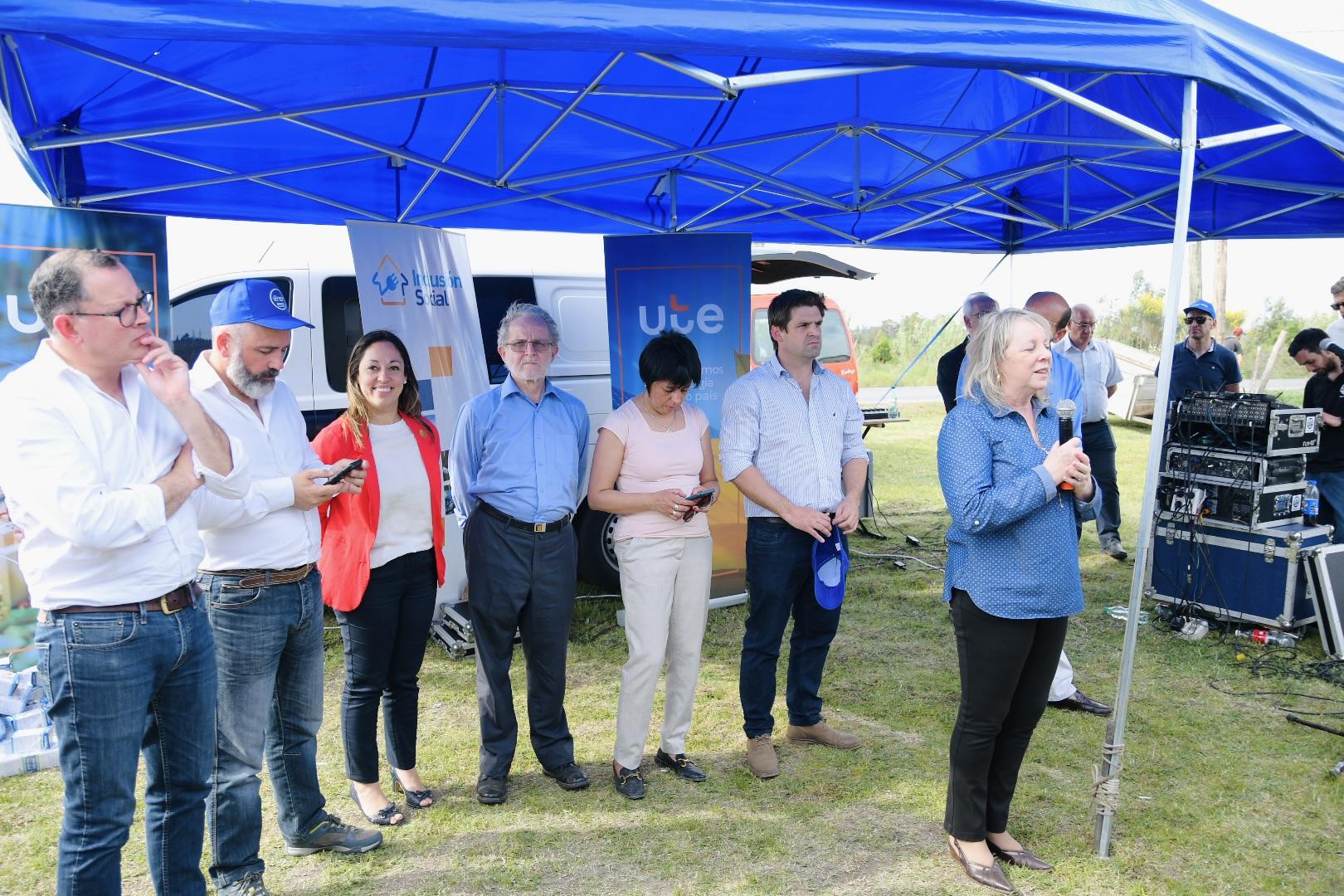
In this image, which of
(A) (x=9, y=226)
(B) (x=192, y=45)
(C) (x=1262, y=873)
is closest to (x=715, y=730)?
(C) (x=1262, y=873)

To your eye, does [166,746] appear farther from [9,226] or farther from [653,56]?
[9,226]

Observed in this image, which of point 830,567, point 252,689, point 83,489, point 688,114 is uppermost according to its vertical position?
point 688,114

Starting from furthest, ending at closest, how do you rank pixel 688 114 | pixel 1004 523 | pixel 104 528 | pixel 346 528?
1. pixel 688 114
2. pixel 346 528
3. pixel 1004 523
4. pixel 104 528

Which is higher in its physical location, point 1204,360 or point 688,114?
point 688,114

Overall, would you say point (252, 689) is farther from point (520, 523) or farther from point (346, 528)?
point (520, 523)

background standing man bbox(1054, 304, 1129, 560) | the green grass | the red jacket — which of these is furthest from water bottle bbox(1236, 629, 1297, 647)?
the red jacket

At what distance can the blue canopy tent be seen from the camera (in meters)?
2.43

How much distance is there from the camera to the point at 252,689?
271 centimetres

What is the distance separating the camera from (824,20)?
249cm

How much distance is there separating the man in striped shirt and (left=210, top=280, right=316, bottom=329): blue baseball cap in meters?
1.66

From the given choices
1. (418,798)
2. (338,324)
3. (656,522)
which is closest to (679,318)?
(338,324)

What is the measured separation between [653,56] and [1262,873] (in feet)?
10.3

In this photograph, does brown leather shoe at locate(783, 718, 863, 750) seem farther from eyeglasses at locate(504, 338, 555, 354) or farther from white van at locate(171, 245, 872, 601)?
white van at locate(171, 245, 872, 601)

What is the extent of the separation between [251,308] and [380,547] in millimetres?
920
